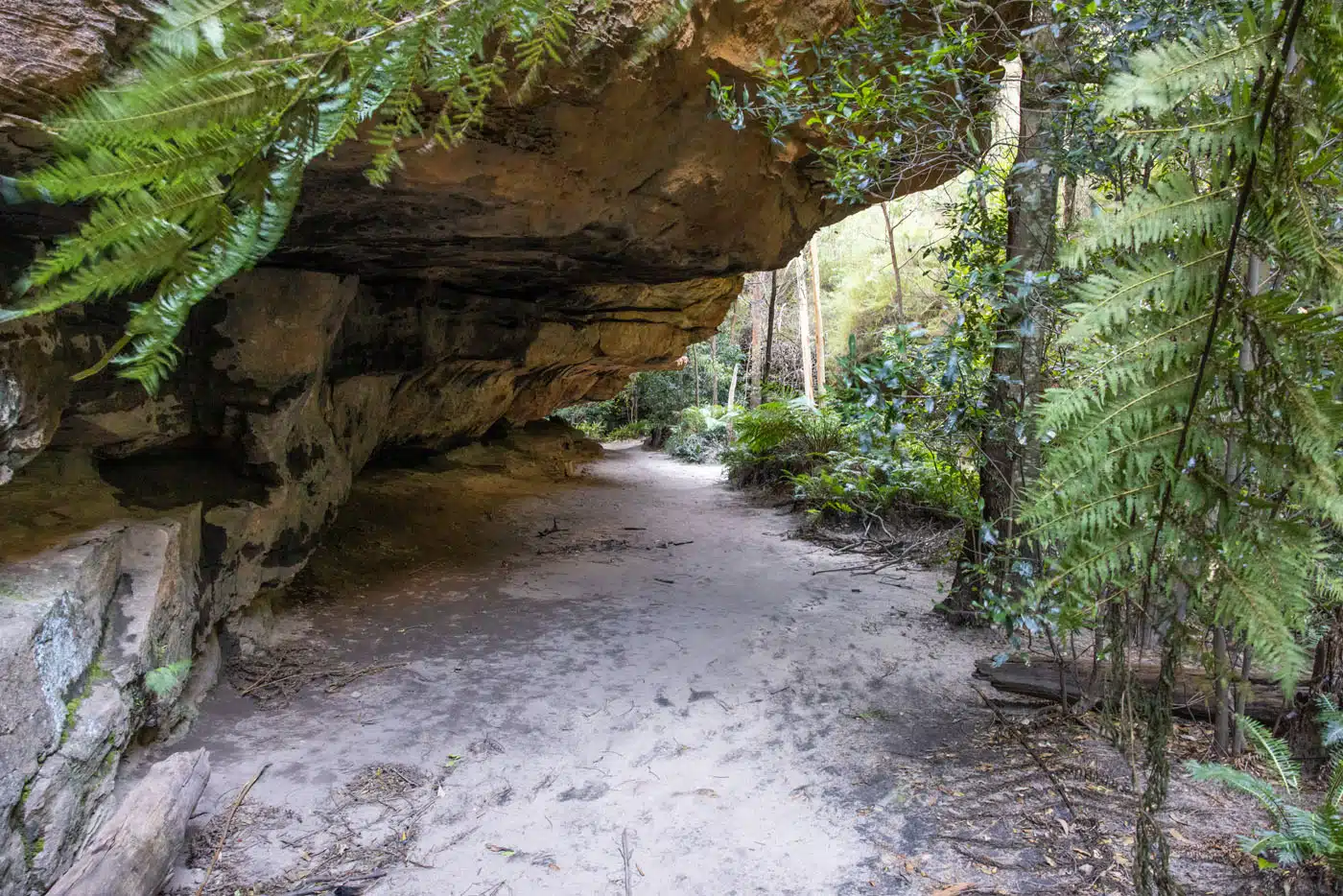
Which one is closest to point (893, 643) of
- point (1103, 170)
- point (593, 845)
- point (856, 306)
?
point (593, 845)

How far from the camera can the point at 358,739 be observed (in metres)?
3.53

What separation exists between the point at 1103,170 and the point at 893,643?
308cm

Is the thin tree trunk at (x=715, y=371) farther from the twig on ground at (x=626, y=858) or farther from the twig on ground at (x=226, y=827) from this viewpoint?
the twig on ground at (x=626, y=858)

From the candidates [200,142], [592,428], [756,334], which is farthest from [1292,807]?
[592,428]

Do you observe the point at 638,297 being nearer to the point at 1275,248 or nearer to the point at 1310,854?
the point at 1310,854

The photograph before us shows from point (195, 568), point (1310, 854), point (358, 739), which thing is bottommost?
point (358, 739)

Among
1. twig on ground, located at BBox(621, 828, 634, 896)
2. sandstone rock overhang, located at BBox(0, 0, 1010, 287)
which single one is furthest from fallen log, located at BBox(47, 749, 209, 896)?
sandstone rock overhang, located at BBox(0, 0, 1010, 287)

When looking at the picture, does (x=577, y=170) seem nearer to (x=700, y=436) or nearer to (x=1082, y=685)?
(x=1082, y=685)

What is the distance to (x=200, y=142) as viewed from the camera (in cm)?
54

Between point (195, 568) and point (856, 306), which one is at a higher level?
point (856, 306)

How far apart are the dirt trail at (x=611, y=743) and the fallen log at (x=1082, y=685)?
0.25 metres

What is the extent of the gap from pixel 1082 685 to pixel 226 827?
12.7ft

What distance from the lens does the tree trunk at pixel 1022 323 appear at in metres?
3.22

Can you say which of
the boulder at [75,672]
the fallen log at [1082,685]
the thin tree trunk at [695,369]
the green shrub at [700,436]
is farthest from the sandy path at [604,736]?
the thin tree trunk at [695,369]
